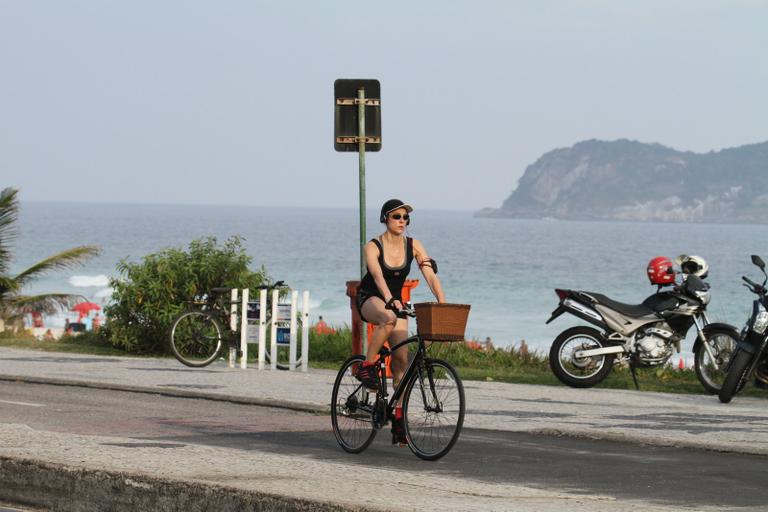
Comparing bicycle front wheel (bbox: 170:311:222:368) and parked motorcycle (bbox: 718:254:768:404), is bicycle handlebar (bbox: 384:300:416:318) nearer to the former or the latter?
parked motorcycle (bbox: 718:254:768:404)

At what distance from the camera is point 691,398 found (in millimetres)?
15336

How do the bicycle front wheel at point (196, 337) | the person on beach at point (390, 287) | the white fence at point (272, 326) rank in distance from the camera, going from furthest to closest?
1. the bicycle front wheel at point (196, 337)
2. the white fence at point (272, 326)
3. the person on beach at point (390, 287)

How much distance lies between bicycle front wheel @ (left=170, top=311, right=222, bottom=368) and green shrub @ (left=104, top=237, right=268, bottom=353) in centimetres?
193

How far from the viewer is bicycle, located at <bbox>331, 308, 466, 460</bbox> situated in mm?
9602

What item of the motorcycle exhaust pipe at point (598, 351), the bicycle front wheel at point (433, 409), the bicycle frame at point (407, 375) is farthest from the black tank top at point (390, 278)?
the motorcycle exhaust pipe at point (598, 351)

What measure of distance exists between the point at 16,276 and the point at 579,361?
13.4 meters

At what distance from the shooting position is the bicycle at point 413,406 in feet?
31.5

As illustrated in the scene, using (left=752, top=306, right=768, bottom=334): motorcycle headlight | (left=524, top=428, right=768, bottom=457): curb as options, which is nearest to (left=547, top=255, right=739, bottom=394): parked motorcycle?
(left=752, top=306, right=768, bottom=334): motorcycle headlight

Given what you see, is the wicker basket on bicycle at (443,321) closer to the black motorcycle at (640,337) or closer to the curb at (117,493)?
the curb at (117,493)

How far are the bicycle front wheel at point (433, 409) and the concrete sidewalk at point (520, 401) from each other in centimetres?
224

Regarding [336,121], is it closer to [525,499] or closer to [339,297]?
[525,499]

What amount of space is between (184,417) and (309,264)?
10806 cm

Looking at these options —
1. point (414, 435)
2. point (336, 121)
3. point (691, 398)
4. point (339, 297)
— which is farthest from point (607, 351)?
point (339, 297)

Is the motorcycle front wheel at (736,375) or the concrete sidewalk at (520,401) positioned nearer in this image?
the concrete sidewalk at (520,401)
